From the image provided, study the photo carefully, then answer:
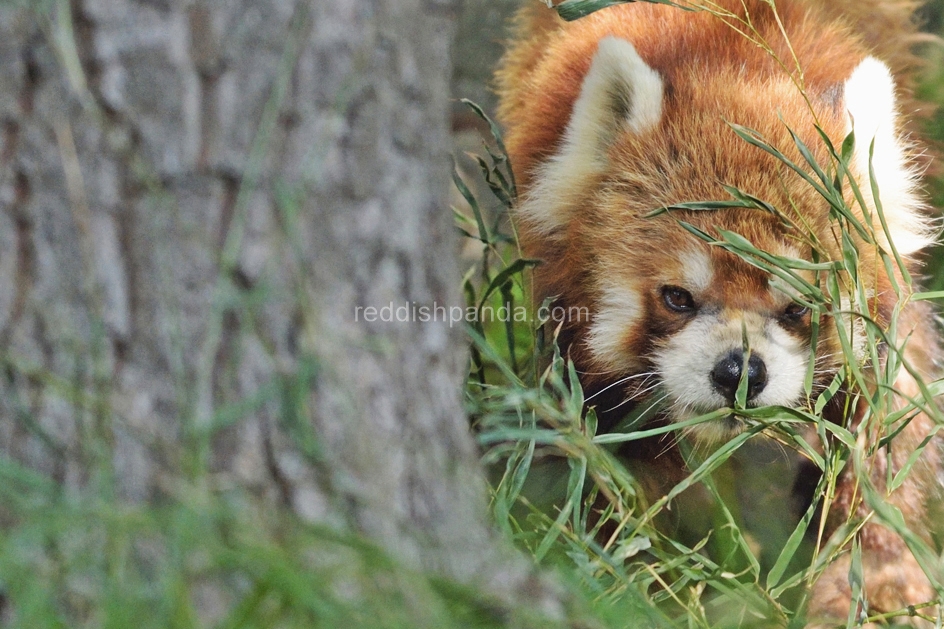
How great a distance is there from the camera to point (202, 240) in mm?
1316

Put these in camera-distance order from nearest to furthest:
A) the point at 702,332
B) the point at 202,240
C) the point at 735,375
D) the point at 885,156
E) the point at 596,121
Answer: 1. the point at 202,240
2. the point at 735,375
3. the point at 702,332
4. the point at 885,156
5. the point at 596,121

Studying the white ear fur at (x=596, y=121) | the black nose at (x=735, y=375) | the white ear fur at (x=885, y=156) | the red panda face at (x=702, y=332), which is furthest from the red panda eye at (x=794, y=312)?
the white ear fur at (x=596, y=121)

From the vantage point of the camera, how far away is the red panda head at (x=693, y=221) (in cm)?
237

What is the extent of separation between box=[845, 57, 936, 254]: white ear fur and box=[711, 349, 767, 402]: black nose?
60 cm

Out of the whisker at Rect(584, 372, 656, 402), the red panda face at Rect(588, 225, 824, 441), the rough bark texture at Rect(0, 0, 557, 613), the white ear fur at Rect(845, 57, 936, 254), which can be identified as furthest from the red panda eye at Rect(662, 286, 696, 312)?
the rough bark texture at Rect(0, 0, 557, 613)

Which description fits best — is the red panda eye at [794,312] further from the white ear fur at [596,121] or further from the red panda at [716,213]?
the white ear fur at [596,121]

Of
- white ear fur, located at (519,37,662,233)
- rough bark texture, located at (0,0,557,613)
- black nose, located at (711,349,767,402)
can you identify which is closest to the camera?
rough bark texture, located at (0,0,557,613)

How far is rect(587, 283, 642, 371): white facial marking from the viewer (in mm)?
2549

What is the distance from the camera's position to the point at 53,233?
1302 millimetres

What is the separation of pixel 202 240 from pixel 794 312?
66.2 inches

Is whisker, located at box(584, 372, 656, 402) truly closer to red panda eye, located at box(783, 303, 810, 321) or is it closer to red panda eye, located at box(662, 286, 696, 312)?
red panda eye, located at box(662, 286, 696, 312)

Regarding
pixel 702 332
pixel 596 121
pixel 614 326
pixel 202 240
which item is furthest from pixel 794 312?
pixel 202 240

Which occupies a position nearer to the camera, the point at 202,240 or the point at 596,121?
the point at 202,240

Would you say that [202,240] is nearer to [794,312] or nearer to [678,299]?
[678,299]
